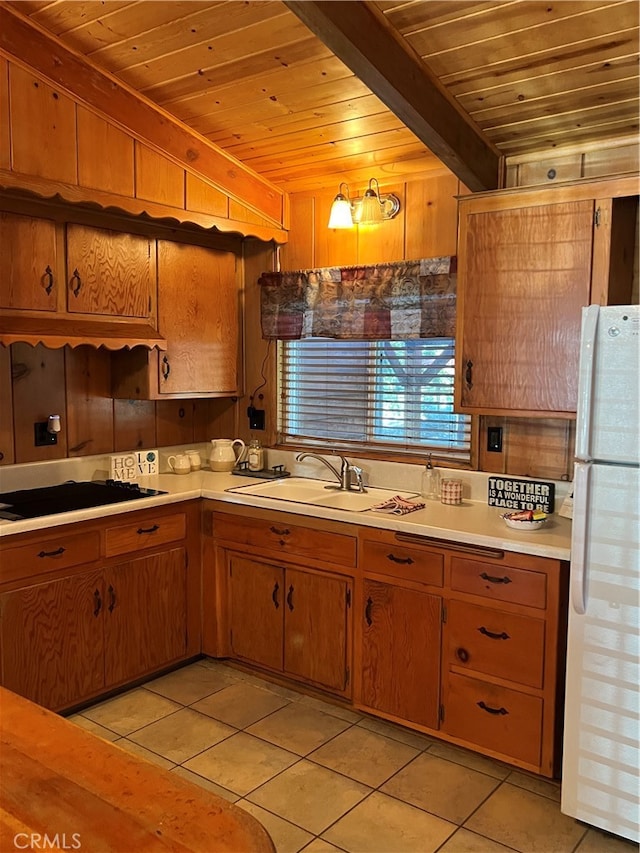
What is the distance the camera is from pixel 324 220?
12.3 ft

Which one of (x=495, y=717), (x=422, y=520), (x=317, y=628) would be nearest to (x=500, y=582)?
(x=422, y=520)

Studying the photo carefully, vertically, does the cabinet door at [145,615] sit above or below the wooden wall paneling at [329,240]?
below

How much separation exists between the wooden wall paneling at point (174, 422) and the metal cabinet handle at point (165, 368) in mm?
389

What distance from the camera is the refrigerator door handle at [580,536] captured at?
2.27m

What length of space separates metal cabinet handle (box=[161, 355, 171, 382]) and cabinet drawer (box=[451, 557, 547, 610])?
173 centimetres

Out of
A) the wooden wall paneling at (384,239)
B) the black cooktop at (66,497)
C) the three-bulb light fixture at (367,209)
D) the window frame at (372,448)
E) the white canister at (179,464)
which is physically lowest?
the black cooktop at (66,497)

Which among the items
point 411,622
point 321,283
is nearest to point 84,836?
point 411,622

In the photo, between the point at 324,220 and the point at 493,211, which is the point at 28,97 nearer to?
the point at 324,220

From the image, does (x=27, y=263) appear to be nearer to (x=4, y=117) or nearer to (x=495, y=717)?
(x=4, y=117)

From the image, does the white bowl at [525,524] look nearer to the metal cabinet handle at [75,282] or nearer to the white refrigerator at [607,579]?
the white refrigerator at [607,579]

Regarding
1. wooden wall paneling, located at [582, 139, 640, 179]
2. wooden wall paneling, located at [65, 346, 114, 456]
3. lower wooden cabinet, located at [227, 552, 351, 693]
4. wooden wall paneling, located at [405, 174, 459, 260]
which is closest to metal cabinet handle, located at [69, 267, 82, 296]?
wooden wall paneling, located at [65, 346, 114, 456]

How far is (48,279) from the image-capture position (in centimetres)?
311

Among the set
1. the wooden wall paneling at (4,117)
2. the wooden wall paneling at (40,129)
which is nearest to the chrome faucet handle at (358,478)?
the wooden wall paneling at (40,129)

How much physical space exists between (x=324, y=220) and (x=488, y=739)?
8.36 ft
